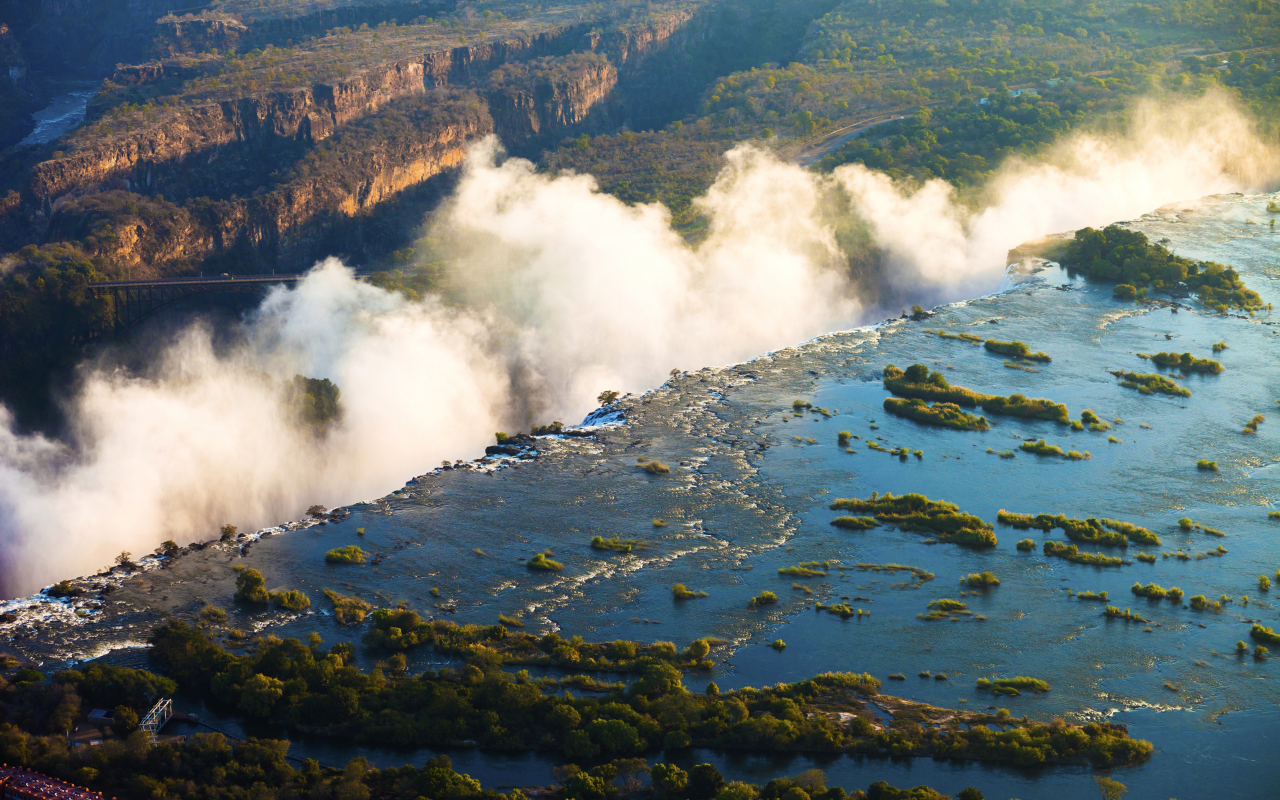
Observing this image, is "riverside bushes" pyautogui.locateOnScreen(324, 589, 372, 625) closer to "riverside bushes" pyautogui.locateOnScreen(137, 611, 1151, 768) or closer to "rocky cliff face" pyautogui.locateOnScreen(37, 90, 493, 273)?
"riverside bushes" pyautogui.locateOnScreen(137, 611, 1151, 768)

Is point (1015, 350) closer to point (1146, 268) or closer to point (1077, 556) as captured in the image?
point (1146, 268)

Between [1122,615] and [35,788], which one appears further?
[1122,615]

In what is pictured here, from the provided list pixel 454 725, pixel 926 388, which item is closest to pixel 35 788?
pixel 454 725

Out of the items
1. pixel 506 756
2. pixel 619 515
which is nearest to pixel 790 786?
pixel 506 756

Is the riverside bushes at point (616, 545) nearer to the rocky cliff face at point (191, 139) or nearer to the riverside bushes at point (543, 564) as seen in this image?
the riverside bushes at point (543, 564)

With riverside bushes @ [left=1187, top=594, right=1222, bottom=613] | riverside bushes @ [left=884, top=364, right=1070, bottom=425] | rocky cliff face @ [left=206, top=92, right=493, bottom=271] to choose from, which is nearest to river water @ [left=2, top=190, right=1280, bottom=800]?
riverside bushes @ [left=1187, top=594, right=1222, bottom=613]

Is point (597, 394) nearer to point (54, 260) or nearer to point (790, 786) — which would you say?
point (54, 260)
